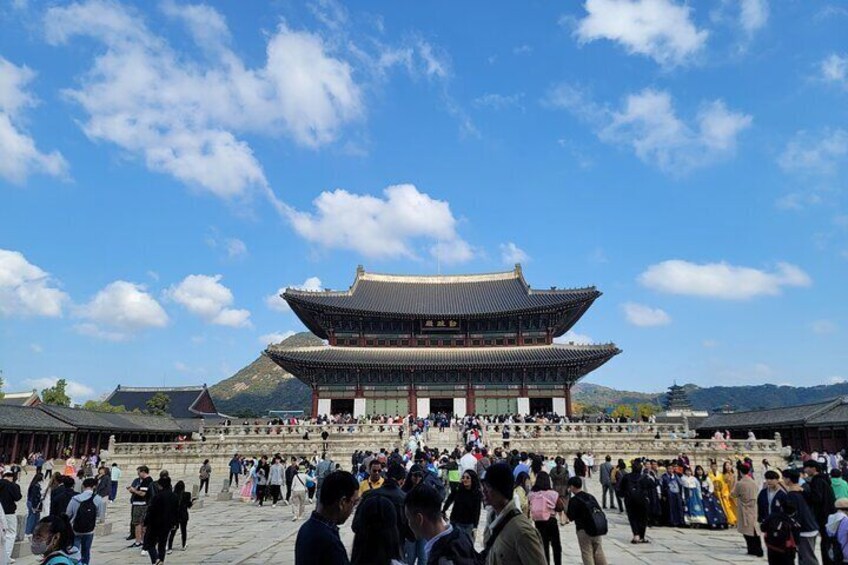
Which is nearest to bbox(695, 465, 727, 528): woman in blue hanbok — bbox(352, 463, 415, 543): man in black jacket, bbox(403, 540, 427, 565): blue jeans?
bbox(403, 540, 427, 565): blue jeans

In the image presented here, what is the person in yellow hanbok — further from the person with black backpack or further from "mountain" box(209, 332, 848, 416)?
"mountain" box(209, 332, 848, 416)

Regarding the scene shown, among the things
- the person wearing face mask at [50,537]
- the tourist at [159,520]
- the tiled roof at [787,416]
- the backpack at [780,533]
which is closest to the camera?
the person wearing face mask at [50,537]

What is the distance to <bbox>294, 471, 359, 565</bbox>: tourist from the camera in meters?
3.99

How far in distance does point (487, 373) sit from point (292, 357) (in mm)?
14540

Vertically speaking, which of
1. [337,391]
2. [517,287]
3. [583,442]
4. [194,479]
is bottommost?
[194,479]

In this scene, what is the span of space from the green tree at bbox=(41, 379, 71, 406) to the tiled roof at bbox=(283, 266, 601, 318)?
27.1 m

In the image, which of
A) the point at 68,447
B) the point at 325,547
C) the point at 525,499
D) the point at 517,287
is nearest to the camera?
the point at 325,547

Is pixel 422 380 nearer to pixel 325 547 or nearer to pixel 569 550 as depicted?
pixel 569 550

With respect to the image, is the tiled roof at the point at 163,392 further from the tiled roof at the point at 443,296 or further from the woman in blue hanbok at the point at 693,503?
the woman in blue hanbok at the point at 693,503

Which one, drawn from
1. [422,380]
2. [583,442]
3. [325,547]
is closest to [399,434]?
[583,442]

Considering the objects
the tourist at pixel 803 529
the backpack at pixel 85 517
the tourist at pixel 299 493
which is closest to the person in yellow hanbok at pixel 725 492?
the tourist at pixel 803 529

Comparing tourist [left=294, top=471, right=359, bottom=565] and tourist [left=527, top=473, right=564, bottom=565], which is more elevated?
tourist [left=294, top=471, right=359, bottom=565]

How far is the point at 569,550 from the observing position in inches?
469

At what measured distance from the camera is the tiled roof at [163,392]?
215ft
